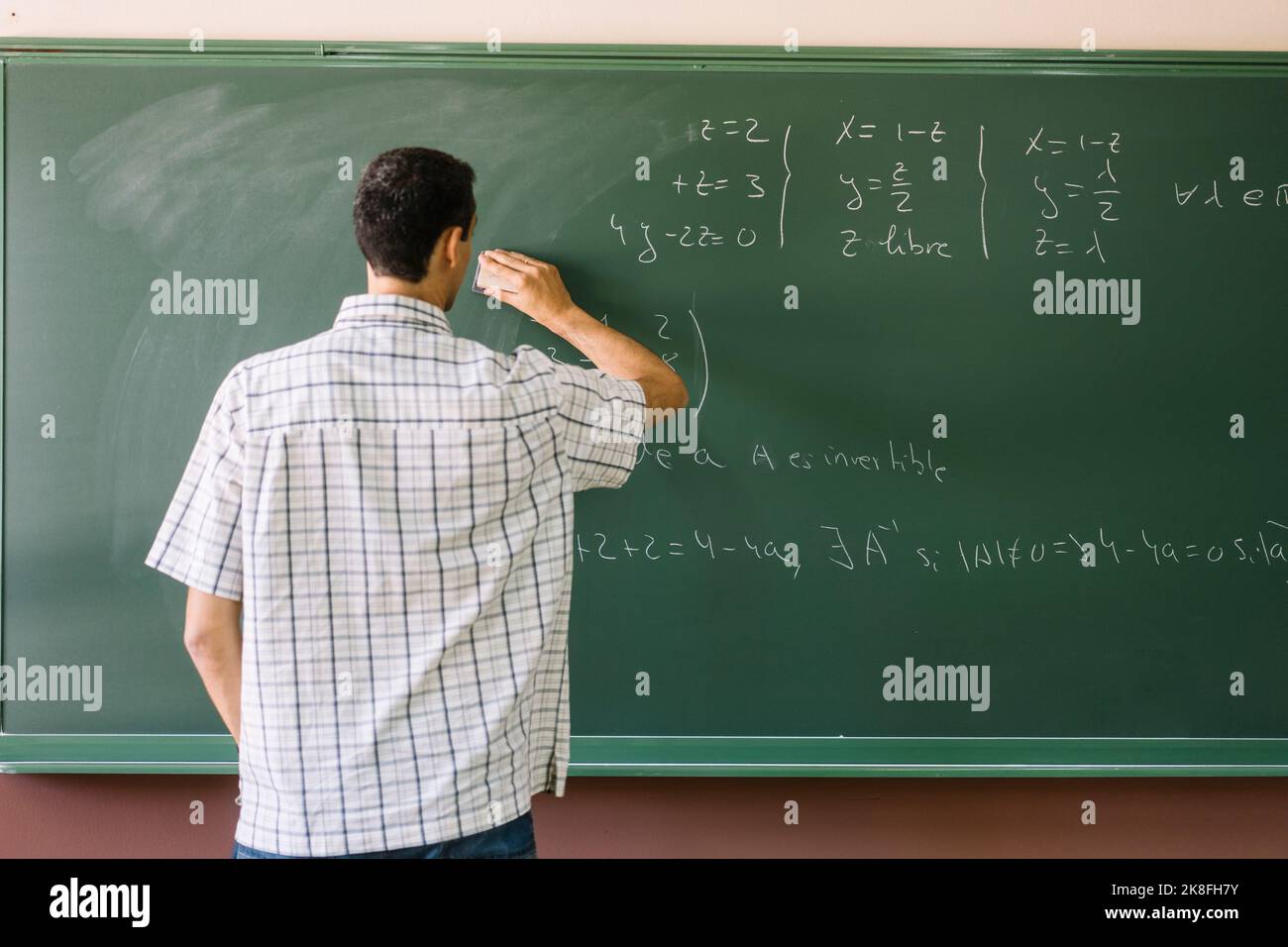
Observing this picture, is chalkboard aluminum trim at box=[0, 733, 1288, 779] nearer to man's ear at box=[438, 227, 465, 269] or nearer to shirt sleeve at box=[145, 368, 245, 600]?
shirt sleeve at box=[145, 368, 245, 600]

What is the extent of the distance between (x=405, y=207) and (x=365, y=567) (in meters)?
0.53

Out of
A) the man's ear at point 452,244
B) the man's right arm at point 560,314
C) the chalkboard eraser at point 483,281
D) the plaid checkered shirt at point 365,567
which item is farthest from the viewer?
the chalkboard eraser at point 483,281

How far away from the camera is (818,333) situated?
6.51 ft

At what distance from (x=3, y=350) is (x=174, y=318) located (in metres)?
0.39

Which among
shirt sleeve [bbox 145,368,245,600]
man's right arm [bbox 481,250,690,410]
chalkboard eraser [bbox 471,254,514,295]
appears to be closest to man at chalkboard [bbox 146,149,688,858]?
shirt sleeve [bbox 145,368,245,600]

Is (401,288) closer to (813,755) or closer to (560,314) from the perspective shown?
(560,314)

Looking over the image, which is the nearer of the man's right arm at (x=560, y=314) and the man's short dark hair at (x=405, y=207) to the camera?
the man's short dark hair at (x=405, y=207)

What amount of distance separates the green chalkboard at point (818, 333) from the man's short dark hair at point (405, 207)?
0.67 m

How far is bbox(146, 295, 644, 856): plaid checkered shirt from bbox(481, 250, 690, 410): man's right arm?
1.63 feet

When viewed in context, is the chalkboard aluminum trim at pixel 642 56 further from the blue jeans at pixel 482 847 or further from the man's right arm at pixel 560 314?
the blue jeans at pixel 482 847

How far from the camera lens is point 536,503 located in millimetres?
1319

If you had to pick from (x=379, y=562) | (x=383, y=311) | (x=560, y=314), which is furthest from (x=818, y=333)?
(x=379, y=562)

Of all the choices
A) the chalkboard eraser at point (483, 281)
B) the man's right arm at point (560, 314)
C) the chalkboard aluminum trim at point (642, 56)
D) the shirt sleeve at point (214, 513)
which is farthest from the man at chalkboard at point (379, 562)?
the chalkboard aluminum trim at point (642, 56)

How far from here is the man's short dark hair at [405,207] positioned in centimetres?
128
